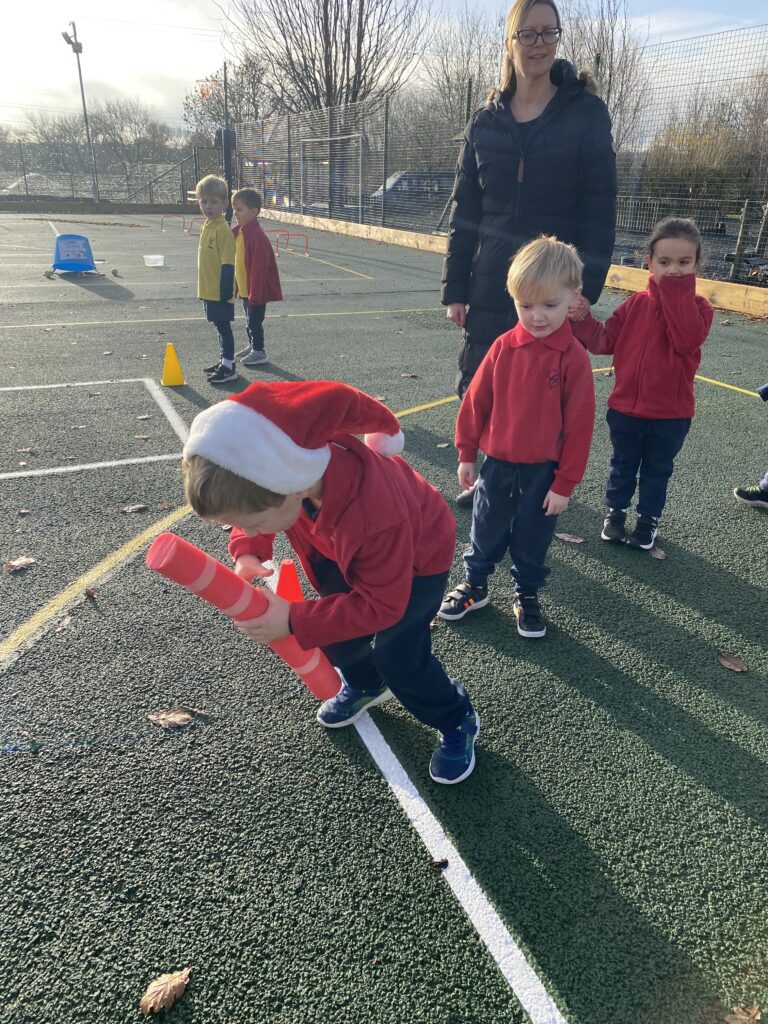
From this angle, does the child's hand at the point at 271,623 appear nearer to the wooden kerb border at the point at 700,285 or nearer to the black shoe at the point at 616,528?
the black shoe at the point at 616,528

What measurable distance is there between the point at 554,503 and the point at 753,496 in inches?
100

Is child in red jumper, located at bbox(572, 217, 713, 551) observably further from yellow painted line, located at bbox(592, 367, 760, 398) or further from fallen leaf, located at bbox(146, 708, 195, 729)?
yellow painted line, located at bbox(592, 367, 760, 398)

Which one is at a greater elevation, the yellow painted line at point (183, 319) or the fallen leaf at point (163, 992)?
the yellow painted line at point (183, 319)

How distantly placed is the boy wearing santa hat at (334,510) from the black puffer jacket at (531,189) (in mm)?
2113

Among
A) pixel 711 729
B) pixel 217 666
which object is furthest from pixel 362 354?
pixel 711 729

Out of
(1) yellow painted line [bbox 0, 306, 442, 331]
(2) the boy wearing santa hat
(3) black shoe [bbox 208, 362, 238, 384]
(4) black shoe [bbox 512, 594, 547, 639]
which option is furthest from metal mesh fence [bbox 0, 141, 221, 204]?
(2) the boy wearing santa hat

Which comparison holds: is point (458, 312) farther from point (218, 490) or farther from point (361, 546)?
point (218, 490)

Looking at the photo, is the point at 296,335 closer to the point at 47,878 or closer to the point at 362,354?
the point at 362,354

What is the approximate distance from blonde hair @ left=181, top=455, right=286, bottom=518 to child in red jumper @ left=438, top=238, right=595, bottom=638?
1.63 metres

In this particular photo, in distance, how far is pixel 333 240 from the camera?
23.8 m

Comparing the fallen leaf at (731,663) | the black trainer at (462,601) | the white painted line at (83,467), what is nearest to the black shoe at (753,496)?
the fallen leaf at (731,663)

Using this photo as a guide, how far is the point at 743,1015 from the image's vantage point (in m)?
1.78

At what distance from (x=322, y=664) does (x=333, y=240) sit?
23915mm

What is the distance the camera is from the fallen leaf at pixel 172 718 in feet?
9.03
